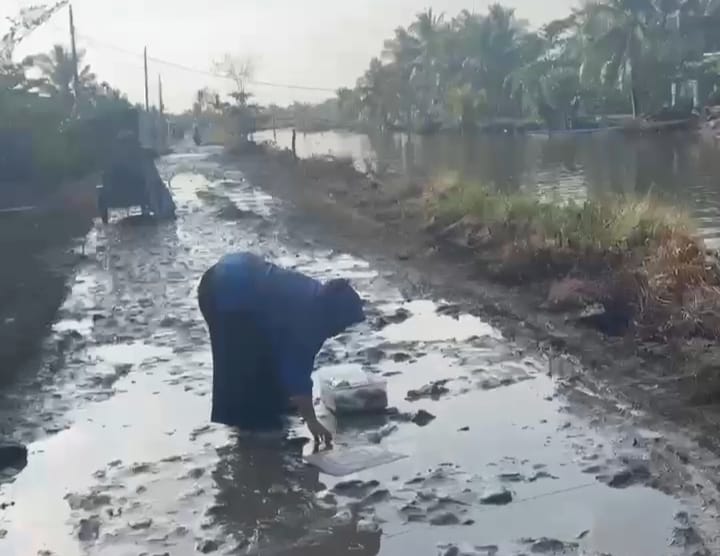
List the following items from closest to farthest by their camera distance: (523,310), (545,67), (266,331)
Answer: (266,331)
(523,310)
(545,67)

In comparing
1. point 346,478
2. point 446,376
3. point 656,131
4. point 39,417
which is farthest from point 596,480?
point 656,131

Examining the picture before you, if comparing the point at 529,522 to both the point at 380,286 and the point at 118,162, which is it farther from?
the point at 118,162

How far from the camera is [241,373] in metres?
7.14

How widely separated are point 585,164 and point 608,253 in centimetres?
2828

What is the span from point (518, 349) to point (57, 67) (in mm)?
46123

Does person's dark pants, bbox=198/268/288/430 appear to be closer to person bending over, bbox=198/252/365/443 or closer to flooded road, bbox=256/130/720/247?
person bending over, bbox=198/252/365/443

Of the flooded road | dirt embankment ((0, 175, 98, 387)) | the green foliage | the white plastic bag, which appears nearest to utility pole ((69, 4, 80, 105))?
the flooded road

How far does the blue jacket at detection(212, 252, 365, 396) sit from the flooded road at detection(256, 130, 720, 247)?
1090 centimetres

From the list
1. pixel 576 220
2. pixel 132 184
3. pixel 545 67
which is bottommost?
pixel 576 220

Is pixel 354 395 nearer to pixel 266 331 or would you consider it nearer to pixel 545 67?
pixel 266 331

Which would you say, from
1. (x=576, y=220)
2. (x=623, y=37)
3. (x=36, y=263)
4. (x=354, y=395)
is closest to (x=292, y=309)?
(x=354, y=395)

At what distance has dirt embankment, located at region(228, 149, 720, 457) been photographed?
7.67 metres

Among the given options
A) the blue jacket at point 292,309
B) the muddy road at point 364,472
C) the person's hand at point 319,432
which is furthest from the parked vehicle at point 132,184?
the person's hand at point 319,432

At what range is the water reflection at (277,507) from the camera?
18.2ft
